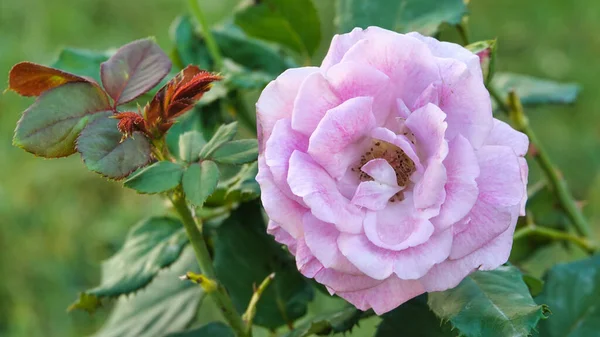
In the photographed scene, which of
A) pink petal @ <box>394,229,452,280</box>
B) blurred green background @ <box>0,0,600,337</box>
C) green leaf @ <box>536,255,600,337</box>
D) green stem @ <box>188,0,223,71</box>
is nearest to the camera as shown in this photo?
pink petal @ <box>394,229,452,280</box>

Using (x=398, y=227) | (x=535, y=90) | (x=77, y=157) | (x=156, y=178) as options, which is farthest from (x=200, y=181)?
(x=77, y=157)

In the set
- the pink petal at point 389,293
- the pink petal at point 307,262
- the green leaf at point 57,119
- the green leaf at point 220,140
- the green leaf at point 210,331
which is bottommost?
the green leaf at point 210,331

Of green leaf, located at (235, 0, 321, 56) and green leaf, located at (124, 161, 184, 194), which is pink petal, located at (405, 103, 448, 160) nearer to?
green leaf, located at (124, 161, 184, 194)

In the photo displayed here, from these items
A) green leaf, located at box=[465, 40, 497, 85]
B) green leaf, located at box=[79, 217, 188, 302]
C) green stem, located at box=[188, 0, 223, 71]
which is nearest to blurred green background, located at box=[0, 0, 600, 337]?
green stem, located at box=[188, 0, 223, 71]

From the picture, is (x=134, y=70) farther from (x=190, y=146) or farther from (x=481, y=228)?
(x=481, y=228)

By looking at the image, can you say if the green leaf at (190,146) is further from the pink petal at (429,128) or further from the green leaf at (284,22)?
the green leaf at (284,22)

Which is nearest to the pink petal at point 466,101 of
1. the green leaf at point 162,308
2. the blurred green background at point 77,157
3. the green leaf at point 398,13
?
the green leaf at point 398,13
